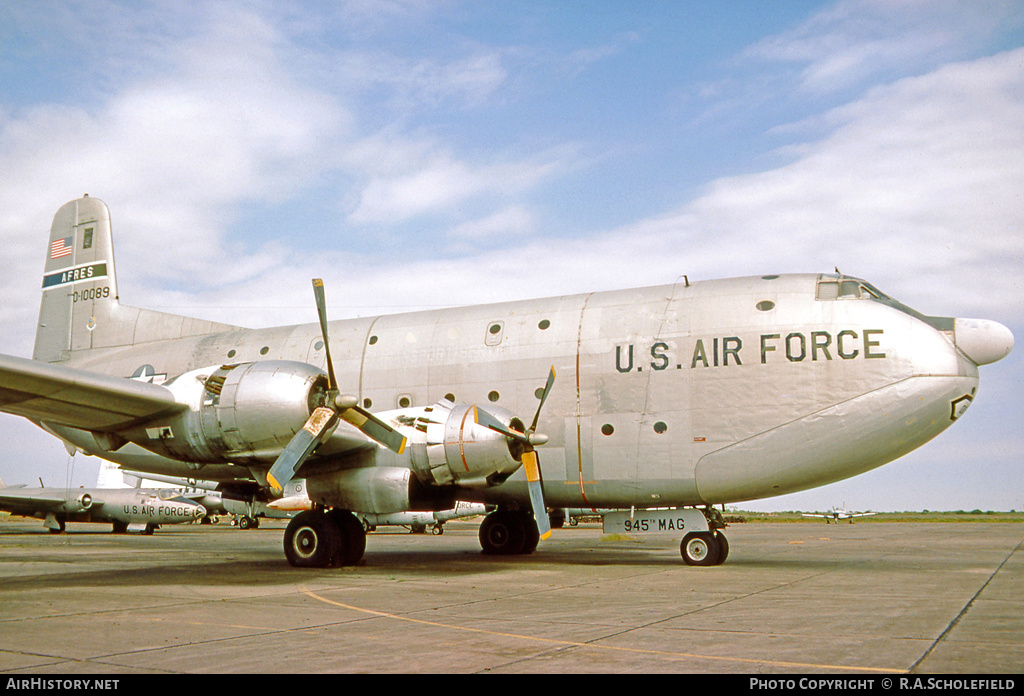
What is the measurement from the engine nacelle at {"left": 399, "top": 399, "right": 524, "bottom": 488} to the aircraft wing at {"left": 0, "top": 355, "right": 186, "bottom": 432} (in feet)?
12.6

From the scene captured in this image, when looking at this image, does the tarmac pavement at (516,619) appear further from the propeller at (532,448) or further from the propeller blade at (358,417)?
the propeller blade at (358,417)

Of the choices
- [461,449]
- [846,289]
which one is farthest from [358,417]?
[846,289]

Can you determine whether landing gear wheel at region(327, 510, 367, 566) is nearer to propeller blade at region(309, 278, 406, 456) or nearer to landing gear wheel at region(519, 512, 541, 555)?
propeller blade at region(309, 278, 406, 456)

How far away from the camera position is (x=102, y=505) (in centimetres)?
3434

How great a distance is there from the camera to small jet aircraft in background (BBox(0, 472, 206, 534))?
3375 centimetres

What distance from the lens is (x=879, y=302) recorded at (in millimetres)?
13070

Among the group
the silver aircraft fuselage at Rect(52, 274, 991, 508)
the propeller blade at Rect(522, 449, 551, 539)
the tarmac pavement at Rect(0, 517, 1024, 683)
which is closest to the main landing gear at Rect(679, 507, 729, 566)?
the tarmac pavement at Rect(0, 517, 1024, 683)

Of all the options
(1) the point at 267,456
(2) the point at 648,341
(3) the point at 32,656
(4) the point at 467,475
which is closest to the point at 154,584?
(1) the point at 267,456

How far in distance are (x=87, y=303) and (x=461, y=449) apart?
1265 cm

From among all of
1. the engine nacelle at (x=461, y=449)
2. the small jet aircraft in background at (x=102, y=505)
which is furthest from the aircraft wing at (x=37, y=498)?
the engine nacelle at (x=461, y=449)

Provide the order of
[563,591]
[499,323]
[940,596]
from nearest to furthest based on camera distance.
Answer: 1. [940,596]
2. [563,591]
3. [499,323]

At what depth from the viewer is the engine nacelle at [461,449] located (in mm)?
11992
